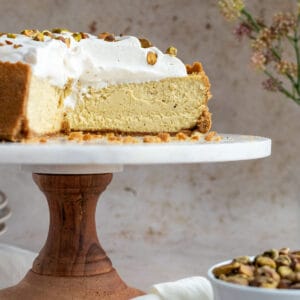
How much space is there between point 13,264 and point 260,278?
1.31 meters

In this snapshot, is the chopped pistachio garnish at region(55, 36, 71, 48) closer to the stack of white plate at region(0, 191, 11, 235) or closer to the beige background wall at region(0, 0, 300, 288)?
the stack of white plate at region(0, 191, 11, 235)

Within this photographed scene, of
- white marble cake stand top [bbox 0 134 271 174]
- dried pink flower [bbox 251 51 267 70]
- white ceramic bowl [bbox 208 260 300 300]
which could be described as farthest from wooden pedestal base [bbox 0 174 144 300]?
white ceramic bowl [bbox 208 260 300 300]

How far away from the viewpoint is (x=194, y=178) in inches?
121

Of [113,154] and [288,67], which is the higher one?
[288,67]

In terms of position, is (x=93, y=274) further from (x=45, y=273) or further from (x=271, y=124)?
(x=271, y=124)

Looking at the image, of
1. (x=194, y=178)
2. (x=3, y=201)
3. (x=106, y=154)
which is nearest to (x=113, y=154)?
(x=106, y=154)

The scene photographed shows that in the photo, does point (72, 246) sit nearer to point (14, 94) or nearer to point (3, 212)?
point (14, 94)

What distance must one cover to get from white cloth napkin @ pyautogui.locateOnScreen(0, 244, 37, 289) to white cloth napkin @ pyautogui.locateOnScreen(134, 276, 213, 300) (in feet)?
2.50

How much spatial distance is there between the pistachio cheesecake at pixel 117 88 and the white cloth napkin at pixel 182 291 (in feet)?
1.55

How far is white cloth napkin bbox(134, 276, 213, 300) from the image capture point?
5.96ft

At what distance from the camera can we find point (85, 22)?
299 centimetres

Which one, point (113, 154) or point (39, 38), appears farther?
point (39, 38)

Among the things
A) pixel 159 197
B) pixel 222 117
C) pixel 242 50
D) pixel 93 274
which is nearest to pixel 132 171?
pixel 159 197

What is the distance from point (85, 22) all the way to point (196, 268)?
0.96 metres
